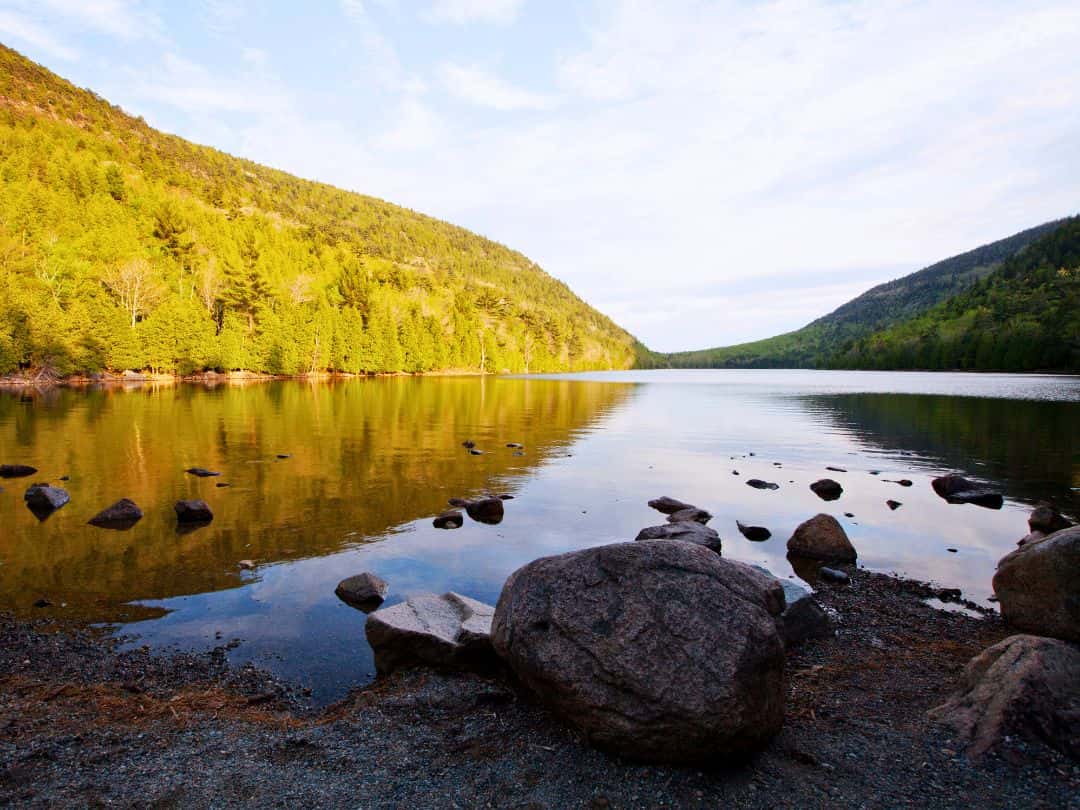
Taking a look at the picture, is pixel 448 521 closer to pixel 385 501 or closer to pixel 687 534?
pixel 385 501

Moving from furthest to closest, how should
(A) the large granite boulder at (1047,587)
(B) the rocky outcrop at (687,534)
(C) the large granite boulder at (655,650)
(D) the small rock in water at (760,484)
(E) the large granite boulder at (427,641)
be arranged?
1. (D) the small rock in water at (760,484)
2. (B) the rocky outcrop at (687,534)
3. (A) the large granite boulder at (1047,587)
4. (E) the large granite boulder at (427,641)
5. (C) the large granite boulder at (655,650)

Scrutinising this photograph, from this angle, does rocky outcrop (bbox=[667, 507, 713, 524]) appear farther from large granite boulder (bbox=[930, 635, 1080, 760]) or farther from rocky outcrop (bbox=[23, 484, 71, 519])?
rocky outcrop (bbox=[23, 484, 71, 519])

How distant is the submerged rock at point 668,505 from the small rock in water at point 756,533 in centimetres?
223

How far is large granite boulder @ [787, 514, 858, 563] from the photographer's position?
15250 mm

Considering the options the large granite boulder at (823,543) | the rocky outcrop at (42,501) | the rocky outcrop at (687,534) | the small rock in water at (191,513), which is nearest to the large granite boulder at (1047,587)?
the large granite boulder at (823,543)

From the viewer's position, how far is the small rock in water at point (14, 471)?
22281 mm

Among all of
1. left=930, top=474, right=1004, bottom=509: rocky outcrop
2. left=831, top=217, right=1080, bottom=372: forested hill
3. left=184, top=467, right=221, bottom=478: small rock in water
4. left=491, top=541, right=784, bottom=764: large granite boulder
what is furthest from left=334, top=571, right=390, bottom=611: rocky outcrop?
left=831, top=217, right=1080, bottom=372: forested hill

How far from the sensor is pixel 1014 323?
14425cm

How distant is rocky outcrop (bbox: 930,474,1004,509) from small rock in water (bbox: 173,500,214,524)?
26448 millimetres

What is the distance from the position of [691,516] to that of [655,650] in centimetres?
1282

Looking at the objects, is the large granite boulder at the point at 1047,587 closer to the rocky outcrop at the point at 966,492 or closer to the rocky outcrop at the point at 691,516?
the rocky outcrop at the point at 691,516

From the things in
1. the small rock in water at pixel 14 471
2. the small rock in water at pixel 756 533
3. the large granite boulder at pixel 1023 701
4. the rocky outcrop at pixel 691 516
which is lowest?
the small rock in water at pixel 756 533

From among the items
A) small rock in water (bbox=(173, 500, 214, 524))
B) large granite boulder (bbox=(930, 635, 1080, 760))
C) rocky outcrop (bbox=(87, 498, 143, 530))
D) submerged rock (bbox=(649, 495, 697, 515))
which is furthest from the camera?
submerged rock (bbox=(649, 495, 697, 515))

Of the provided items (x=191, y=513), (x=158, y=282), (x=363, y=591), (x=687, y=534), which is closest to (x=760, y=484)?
(x=687, y=534)
